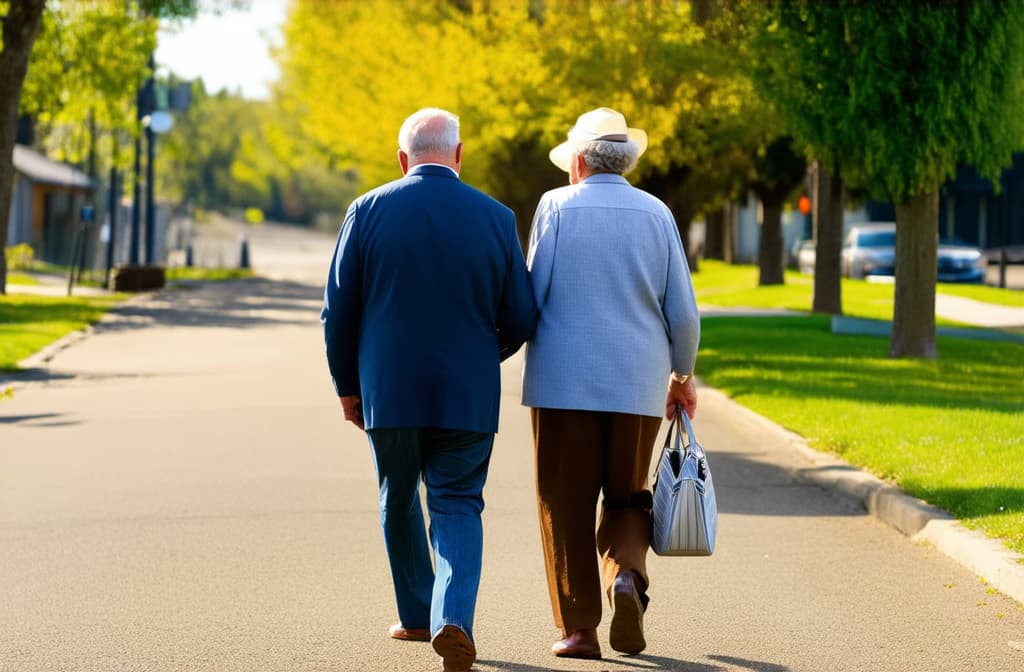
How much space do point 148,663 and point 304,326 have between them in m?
22.1

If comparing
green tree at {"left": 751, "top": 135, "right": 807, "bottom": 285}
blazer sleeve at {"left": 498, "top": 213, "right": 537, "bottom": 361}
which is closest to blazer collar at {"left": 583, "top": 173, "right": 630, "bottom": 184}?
blazer sleeve at {"left": 498, "top": 213, "right": 537, "bottom": 361}

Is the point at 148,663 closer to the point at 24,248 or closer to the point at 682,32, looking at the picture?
the point at 682,32

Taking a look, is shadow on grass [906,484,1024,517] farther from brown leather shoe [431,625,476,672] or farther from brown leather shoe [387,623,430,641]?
brown leather shoe [431,625,476,672]

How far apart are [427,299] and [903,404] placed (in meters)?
8.96

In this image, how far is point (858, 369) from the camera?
17703mm

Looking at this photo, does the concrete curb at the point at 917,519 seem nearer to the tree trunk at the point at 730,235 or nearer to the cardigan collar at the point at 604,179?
the cardigan collar at the point at 604,179

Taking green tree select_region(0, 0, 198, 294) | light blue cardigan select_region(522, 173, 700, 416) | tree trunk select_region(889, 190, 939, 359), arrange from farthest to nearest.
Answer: green tree select_region(0, 0, 198, 294) < tree trunk select_region(889, 190, 939, 359) < light blue cardigan select_region(522, 173, 700, 416)

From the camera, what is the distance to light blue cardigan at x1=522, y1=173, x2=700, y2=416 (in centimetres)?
605

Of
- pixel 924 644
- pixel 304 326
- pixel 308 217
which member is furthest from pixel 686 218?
pixel 308 217

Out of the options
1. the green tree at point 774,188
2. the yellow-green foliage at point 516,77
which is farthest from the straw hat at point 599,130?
the green tree at point 774,188

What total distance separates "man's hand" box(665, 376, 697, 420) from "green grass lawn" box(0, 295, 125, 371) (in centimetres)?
1388

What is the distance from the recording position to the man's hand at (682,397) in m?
6.36

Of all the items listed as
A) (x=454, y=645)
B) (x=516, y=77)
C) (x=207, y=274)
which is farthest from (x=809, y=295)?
(x=454, y=645)

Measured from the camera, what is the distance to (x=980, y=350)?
66.8 ft
